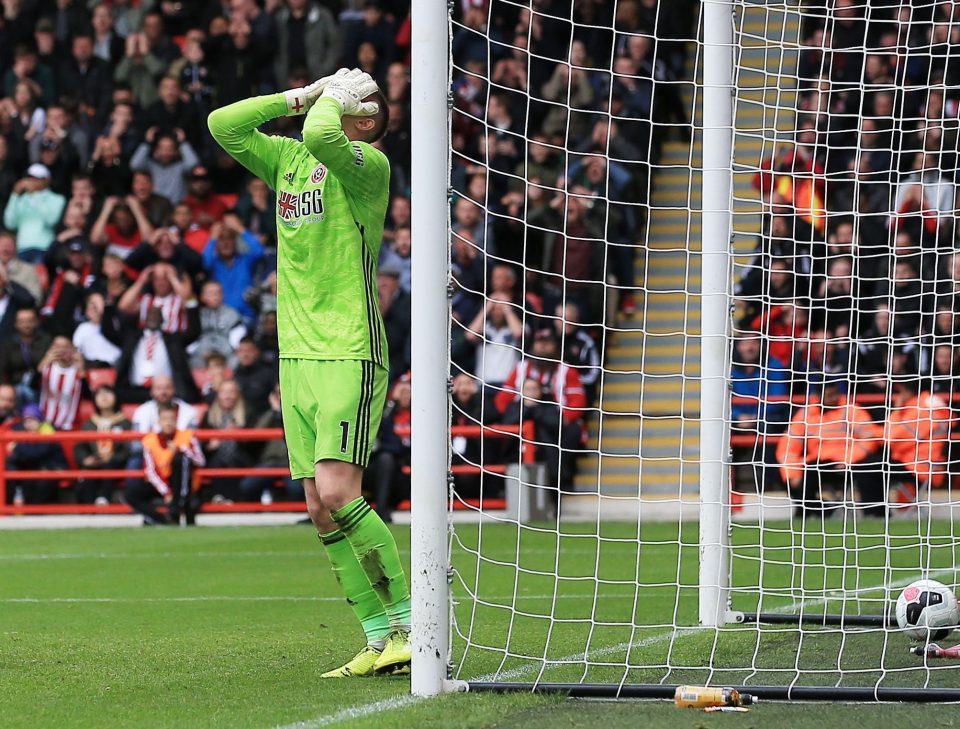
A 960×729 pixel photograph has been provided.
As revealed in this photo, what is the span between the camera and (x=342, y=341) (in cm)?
578

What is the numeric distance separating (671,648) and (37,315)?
1252 centimetres

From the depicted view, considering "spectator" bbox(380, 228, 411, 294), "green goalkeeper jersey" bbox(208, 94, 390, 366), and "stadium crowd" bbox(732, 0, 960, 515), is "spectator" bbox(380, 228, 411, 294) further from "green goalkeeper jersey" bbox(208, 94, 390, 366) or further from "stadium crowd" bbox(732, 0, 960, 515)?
"green goalkeeper jersey" bbox(208, 94, 390, 366)

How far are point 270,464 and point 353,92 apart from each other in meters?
10.2

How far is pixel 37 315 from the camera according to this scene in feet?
56.9

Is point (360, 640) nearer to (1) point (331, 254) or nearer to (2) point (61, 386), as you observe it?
(1) point (331, 254)

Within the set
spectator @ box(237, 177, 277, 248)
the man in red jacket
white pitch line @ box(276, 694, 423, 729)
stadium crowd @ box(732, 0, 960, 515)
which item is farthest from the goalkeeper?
spectator @ box(237, 177, 277, 248)

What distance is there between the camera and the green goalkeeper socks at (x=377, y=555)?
5762 mm

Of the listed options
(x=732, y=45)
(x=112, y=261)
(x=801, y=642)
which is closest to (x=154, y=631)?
(x=801, y=642)

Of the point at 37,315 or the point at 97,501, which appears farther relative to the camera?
the point at 37,315

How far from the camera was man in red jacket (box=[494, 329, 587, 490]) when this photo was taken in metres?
15.2

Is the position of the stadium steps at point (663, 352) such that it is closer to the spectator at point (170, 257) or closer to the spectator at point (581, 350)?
the spectator at point (581, 350)

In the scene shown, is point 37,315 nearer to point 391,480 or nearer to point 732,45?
point 391,480

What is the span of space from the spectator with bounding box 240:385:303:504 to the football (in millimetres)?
9483

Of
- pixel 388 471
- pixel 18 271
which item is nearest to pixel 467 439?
pixel 388 471
